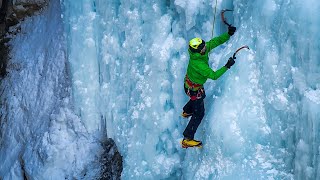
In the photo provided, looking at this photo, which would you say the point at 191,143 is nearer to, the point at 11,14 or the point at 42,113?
the point at 42,113

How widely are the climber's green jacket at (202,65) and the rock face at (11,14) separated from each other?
9.70 ft

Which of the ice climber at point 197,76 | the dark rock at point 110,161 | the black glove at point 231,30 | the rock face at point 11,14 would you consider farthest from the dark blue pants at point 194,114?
the rock face at point 11,14

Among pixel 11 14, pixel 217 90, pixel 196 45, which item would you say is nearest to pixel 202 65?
pixel 196 45

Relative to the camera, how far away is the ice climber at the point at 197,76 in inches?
149

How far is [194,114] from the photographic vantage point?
4.21m

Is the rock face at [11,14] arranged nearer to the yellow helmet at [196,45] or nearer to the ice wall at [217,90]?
the ice wall at [217,90]

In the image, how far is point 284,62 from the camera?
3.68 metres

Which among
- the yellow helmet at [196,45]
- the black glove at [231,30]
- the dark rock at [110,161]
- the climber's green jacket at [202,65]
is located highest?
the black glove at [231,30]

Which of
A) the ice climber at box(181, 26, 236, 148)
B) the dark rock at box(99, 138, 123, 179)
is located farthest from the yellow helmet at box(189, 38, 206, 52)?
the dark rock at box(99, 138, 123, 179)

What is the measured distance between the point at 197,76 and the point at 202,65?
6.8 inches

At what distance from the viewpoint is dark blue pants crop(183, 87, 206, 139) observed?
4164 millimetres

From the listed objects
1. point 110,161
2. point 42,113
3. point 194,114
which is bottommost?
point 110,161

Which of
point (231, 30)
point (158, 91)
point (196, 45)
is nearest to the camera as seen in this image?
point (196, 45)

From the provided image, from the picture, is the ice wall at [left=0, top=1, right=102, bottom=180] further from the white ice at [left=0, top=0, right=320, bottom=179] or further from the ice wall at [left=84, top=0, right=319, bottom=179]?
the ice wall at [left=84, top=0, right=319, bottom=179]
